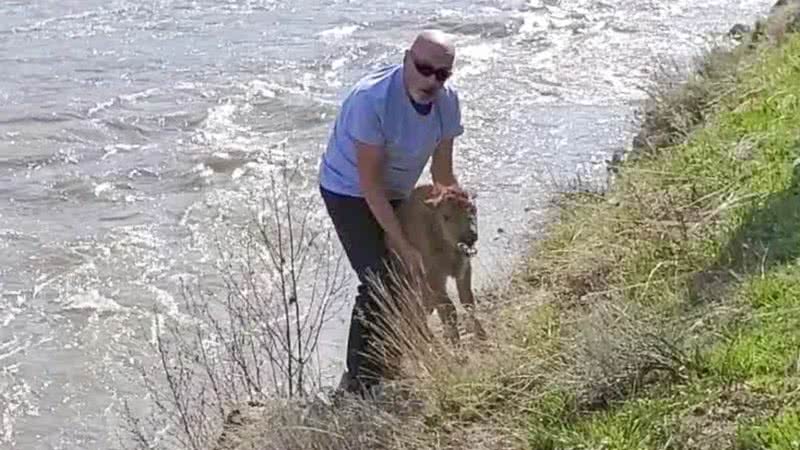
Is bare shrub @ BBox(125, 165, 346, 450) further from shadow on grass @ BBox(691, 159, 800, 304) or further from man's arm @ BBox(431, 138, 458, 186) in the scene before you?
shadow on grass @ BBox(691, 159, 800, 304)

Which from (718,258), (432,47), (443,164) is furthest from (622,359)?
(443,164)

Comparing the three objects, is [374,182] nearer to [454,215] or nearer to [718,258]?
[454,215]

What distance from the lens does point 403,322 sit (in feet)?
21.5

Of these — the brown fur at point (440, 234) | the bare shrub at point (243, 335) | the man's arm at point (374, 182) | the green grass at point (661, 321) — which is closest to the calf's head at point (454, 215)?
the brown fur at point (440, 234)

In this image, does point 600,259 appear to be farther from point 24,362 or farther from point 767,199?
point 24,362

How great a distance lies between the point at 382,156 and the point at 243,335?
6.52 ft

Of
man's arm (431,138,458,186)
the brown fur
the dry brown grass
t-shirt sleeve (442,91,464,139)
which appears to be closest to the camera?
the dry brown grass

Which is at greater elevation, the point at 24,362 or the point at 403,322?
the point at 403,322

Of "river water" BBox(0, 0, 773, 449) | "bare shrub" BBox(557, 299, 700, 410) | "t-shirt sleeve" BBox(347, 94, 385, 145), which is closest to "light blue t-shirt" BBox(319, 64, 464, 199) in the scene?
"t-shirt sleeve" BBox(347, 94, 385, 145)

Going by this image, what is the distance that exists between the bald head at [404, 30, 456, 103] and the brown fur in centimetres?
66

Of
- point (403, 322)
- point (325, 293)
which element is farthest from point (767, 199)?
point (325, 293)

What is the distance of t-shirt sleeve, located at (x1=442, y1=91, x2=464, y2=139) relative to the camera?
6691 mm

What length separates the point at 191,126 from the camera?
1441cm

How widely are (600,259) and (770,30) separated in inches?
240
